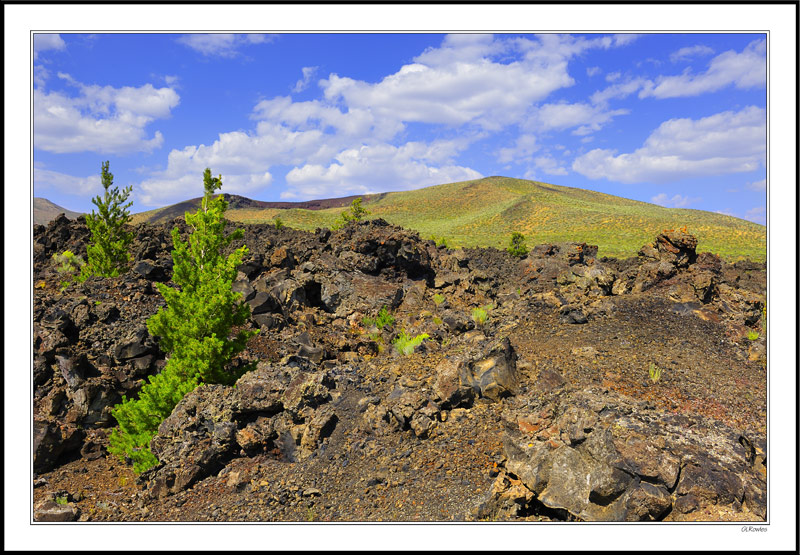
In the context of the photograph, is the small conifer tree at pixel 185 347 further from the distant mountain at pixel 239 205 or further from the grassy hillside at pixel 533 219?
the distant mountain at pixel 239 205

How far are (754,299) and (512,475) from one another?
37.5ft

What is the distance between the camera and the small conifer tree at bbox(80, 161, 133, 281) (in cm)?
2431

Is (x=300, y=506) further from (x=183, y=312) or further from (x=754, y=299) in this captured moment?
(x=754, y=299)

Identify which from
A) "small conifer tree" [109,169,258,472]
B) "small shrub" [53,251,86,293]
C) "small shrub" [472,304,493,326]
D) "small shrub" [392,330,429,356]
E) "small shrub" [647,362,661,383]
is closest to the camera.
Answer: "small shrub" [647,362,661,383]

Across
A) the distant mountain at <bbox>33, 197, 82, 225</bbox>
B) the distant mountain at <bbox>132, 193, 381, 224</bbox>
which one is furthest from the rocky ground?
the distant mountain at <bbox>132, 193, 381, 224</bbox>

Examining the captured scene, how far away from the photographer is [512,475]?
7500 mm

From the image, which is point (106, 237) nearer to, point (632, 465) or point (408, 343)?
point (408, 343)

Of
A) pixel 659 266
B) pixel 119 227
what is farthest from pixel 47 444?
pixel 659 266

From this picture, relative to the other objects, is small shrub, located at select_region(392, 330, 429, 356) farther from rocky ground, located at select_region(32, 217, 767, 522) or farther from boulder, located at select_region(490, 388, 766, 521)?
boulder, located at select_region(490, 388, 766, 521)

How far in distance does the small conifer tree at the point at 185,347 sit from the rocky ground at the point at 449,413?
86 centimetres

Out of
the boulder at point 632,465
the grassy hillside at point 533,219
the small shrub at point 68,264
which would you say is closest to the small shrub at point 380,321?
the boulder at point 632,465

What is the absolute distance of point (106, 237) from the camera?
24.5 m

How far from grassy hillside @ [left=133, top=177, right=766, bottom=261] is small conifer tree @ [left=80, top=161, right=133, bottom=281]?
162 ft

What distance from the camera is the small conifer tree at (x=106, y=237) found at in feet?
79.8
